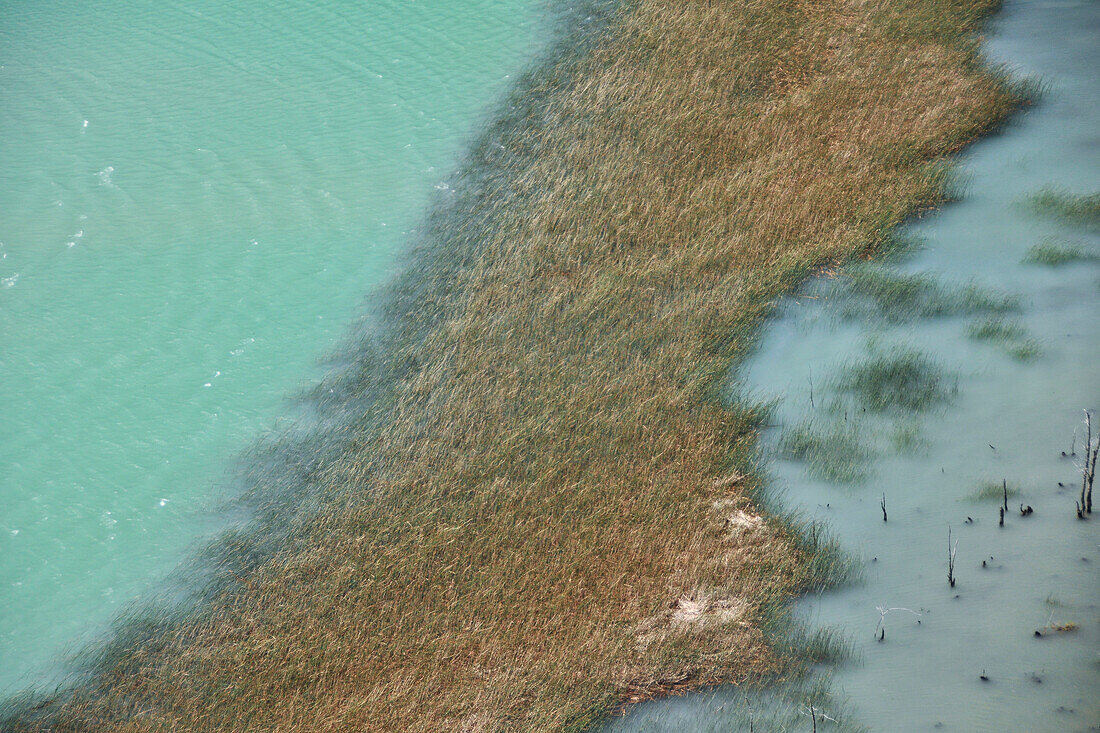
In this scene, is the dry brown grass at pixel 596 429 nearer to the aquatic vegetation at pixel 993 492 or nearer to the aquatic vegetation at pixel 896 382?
the aquatic vegetation at pixel 896 382

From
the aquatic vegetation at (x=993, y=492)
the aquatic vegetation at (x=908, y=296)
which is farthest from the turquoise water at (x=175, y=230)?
the aquatic vegetation at (x=993, y=492)

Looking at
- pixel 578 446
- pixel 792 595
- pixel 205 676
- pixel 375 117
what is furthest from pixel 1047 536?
pixel 375 117

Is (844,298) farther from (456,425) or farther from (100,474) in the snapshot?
(100,474)

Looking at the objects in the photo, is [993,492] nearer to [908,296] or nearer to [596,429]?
[908,296]

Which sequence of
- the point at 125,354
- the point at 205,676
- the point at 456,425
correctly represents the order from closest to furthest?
the point at 205,676, the point at 456,425, the point at 125,354

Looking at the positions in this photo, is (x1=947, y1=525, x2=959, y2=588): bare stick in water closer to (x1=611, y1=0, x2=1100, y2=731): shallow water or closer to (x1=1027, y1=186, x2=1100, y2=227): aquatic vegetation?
(x1=611, y1=0, x2=1100, y2=731): shallow water

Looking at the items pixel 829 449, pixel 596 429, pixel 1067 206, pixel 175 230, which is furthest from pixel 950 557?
pixel 175 230
